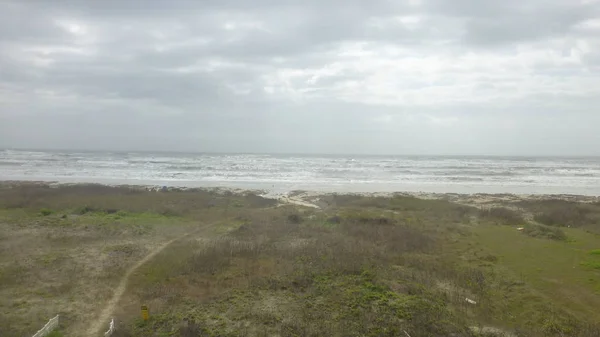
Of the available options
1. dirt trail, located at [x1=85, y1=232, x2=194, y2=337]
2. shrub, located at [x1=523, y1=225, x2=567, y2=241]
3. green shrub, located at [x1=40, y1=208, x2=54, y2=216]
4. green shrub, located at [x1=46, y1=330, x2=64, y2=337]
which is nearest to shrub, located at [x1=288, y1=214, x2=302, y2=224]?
dirt trail, located at [x1=85, y1=232, x2=194, y2=337]

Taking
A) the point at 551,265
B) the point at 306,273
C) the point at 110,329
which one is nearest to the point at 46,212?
the point at 110,329

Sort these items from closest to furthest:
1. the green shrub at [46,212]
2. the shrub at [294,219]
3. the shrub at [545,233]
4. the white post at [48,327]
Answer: the white post at [48,327], the shrub at [545,233], the shrub at [294,219], the green shrub at [46,212]

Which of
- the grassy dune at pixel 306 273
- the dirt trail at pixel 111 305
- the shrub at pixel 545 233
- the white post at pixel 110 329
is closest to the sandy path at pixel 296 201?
the grassy dune at pixel 306 273

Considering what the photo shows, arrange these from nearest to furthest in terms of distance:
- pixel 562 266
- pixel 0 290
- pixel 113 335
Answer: pixel 113 335 < pixel 0 290 < pixel 562 266

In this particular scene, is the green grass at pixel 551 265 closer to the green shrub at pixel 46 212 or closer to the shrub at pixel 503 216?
the shrub at pixel 503 216

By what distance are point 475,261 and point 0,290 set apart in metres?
17.5

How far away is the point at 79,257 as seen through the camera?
16516mm

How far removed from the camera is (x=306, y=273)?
13.9 meters

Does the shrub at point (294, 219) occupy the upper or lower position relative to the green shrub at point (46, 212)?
upper

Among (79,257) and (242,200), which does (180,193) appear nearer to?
(242,200)

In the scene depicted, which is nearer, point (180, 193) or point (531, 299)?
point (531, 299)

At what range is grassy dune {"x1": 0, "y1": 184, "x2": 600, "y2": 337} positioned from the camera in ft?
34.5

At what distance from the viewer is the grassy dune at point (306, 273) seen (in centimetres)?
1051

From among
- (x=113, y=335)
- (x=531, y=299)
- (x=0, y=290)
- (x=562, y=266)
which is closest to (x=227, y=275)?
(x=113, y=335)
